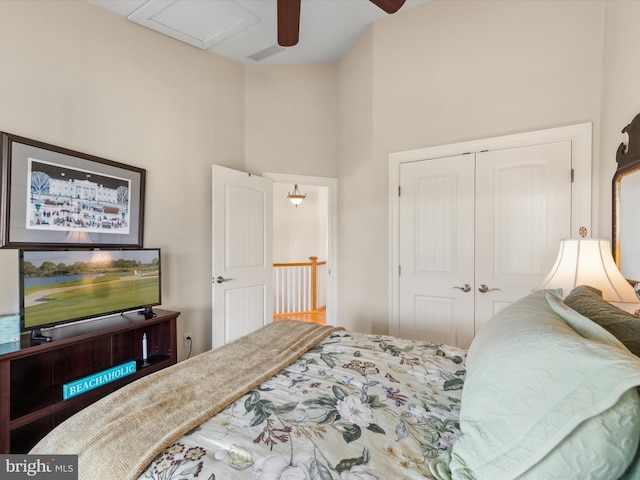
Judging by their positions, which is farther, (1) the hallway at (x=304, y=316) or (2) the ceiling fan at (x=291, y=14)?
(1) the hallway at (x=304, y=316)

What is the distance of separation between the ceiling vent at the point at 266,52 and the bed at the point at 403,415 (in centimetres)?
305

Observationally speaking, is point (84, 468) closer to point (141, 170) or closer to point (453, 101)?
point (141, 170)

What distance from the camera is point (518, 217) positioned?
243cm

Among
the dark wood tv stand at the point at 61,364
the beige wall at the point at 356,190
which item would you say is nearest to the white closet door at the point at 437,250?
the beige wall at the point at 356,190

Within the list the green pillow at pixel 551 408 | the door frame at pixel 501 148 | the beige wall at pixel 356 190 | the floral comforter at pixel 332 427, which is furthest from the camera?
the beige wall at pixel 356 190

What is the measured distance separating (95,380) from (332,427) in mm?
1700

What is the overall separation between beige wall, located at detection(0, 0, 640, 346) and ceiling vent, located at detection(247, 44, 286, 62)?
193 mm

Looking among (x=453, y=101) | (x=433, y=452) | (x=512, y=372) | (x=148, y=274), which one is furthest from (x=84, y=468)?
(x=453, y=101)

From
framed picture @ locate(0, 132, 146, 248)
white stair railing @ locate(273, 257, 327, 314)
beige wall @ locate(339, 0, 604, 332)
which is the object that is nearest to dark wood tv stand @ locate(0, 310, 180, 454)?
framed picture @ locate(0, 132, 146, 248)

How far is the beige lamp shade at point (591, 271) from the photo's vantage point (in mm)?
1454

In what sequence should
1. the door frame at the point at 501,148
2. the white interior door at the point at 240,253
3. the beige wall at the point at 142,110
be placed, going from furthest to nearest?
the white interior door at the point at 240,253, the door frame at the point at 501,148, the beige wall at the point at 142,110

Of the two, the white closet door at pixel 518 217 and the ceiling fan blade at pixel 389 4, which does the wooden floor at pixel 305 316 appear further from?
the ceiling fan blade at pixel 389 4

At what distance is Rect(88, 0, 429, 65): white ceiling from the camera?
2412 mm

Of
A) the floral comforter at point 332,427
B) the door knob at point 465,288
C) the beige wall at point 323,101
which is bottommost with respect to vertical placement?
the floral comforter at point 332,427
